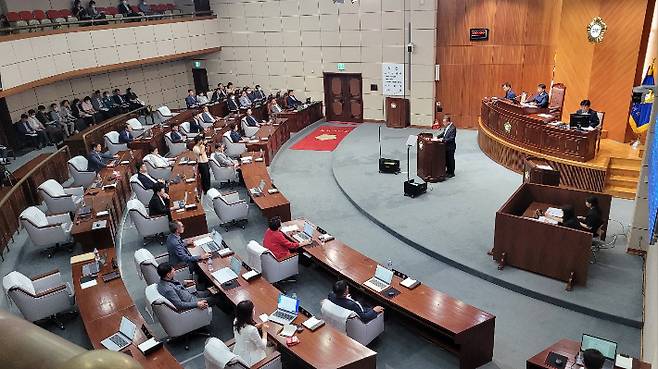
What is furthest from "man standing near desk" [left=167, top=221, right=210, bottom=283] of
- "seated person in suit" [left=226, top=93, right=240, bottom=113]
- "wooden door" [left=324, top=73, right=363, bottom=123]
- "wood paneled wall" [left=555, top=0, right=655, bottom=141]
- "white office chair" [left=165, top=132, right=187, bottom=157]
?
"wooden door" [left=324, top=73, right=363, bottom=123]

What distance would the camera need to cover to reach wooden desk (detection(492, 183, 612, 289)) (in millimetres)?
7523

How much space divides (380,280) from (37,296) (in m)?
5.08

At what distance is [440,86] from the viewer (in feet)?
57.4

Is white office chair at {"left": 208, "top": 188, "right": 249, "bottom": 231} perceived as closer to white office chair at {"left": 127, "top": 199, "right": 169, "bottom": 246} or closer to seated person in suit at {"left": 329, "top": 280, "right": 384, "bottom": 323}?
white office chair at {"left": 127, "top": 199, "right": 169, "bottom": 246}

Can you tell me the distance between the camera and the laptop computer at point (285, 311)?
21.1 feet

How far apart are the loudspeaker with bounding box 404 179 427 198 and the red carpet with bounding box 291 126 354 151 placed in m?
5.13

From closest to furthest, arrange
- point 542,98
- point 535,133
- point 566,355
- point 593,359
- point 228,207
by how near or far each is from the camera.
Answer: point 593,359, point 566,355, point 228,207, point 535,133, point 542,98

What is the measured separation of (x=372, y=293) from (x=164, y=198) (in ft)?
17.7

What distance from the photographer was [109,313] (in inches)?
269

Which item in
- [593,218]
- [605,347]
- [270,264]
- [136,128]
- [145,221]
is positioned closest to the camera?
[605,347]

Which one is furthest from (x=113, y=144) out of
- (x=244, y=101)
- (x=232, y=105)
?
(x=244, y=101)

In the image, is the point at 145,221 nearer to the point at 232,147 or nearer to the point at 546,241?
the point at 232,147

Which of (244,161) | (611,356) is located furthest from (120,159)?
(611,356)

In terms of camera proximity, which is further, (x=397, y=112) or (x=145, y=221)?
(x=397, y=112)
